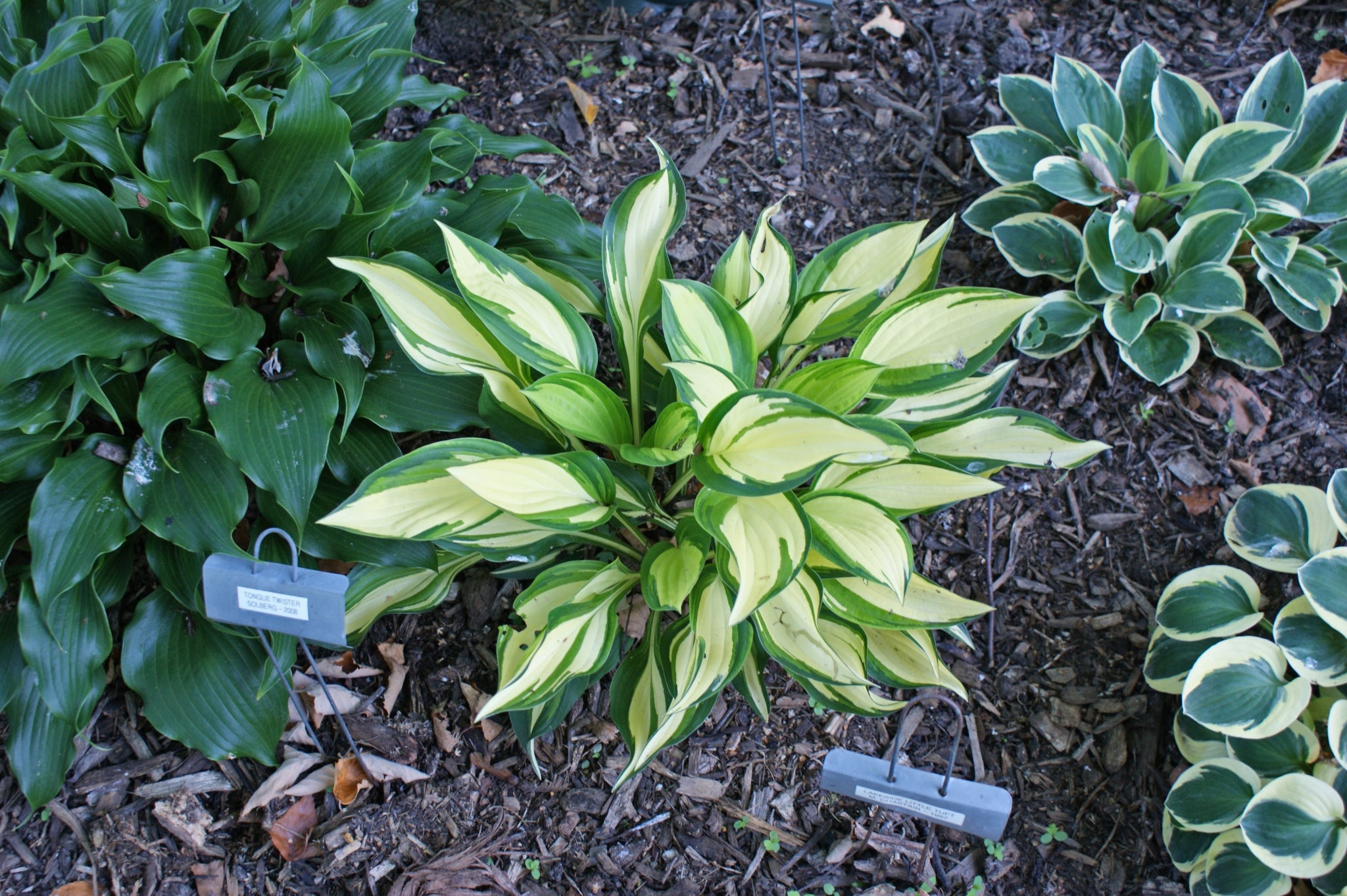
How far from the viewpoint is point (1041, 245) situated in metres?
2.24

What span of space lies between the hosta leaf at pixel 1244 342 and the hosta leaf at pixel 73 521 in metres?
2.50

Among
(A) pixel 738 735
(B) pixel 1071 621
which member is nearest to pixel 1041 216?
(B) pixel 1071 621

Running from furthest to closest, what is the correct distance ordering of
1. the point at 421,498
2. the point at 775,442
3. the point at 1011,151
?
1. the point at 1011,151
2. the point at 421,498
3. the point at 775,442

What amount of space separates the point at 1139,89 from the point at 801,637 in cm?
181

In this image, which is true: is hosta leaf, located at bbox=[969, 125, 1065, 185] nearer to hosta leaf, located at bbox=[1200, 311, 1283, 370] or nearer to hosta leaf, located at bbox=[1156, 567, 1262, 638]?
hosta leaf, located at bbox=[1200, 311, 1283, 370]

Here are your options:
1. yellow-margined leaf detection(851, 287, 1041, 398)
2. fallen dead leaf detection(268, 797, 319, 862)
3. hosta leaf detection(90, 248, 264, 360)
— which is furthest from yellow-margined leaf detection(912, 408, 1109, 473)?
fallen dead leaf detection(268, 797, 319, 862)

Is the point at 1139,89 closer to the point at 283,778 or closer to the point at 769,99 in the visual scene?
the point at 769,99

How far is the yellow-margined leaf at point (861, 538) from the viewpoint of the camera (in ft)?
4.51

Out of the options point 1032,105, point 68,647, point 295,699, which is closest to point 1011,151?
point 1032,105

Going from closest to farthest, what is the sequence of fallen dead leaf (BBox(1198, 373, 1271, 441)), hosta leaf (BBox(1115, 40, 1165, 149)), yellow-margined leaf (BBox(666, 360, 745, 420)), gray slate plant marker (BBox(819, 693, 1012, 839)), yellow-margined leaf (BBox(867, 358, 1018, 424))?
yellow-margined leaf (BBox(666, 360, 745, 420)), gray slate plant marker (BBox(819, 693, 1012, 839)), yellow-margined leaf (BBox(867, 358, 1018, 424)), fallen dead leaf (BBox(1198, 373, 1271, 441)), hosta leaf (BBox(1115, 40, 1165, 149))

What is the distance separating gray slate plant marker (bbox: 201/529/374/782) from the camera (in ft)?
4.46

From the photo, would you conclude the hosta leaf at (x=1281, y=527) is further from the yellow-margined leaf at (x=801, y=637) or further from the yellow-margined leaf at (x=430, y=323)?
the yellow-margined leaf at (x=430, y=323)

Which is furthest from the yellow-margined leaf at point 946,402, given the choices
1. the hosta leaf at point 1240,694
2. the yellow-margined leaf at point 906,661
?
the hosta leaf at point 1240,694

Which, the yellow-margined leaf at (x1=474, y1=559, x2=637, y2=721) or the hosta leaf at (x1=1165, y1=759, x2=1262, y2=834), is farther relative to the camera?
the hosta leaf at (x1=1165, y1=759, x2=1262, y2=834)
